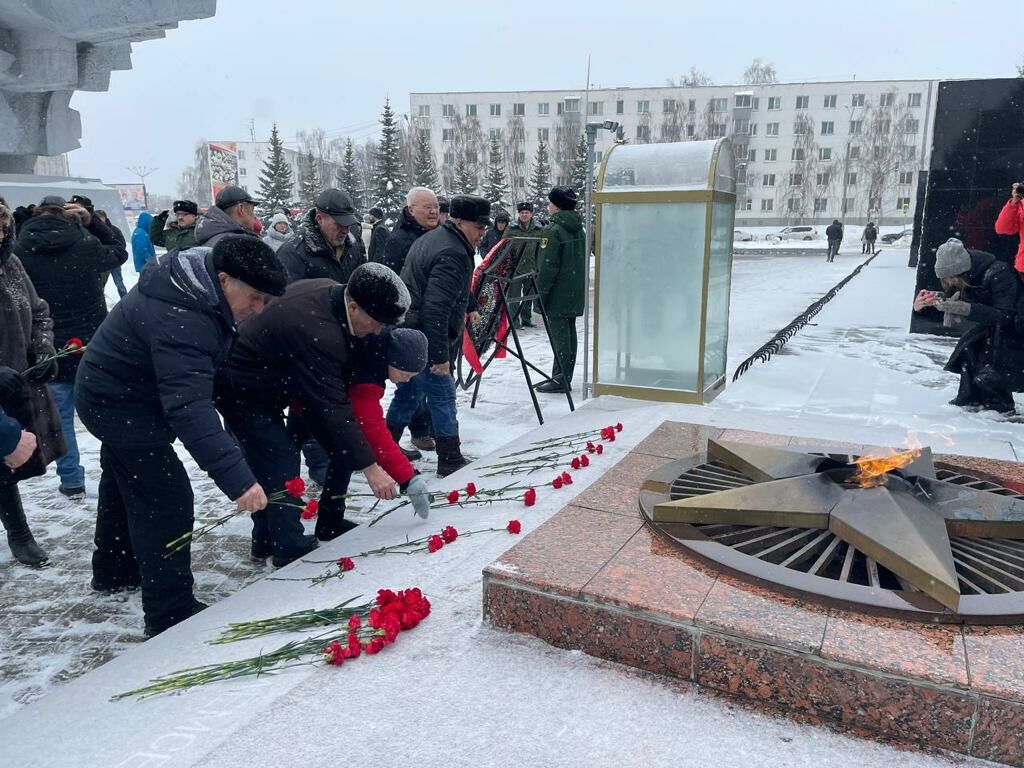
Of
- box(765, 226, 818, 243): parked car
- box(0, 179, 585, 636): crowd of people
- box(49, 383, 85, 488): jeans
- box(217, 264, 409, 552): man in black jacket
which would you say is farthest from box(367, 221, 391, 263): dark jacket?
box(765, 226, 818, 243): parked car

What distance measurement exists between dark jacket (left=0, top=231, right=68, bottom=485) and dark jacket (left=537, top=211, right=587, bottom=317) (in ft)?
14.0

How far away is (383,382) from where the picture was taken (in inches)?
142

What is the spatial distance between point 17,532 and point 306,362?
1.99 meters

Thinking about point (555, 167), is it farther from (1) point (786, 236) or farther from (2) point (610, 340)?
(2) point (610, 340)

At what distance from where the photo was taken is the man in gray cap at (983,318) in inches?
209

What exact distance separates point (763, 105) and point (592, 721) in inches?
2621

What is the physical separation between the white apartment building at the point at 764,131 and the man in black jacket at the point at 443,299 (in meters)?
56.2

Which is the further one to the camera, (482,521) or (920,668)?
(482,521)

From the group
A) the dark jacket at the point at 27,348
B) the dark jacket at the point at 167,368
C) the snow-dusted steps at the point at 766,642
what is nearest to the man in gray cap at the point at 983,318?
the snow-dusted steps at the point at 766,642

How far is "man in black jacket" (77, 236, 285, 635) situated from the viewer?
2.60 metres

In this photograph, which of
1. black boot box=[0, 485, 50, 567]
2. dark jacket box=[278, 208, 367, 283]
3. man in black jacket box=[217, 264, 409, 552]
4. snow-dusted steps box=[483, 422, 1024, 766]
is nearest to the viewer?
snow-dusted steps box=[483, 422, 1024, 766]

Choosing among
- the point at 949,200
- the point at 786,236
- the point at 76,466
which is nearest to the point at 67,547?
the point at 76,466

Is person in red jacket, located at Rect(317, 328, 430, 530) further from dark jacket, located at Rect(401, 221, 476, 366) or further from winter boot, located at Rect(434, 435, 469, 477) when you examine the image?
winter boot, located at Rect(434, 435, 469, 477)

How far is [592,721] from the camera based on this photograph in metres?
1.88
